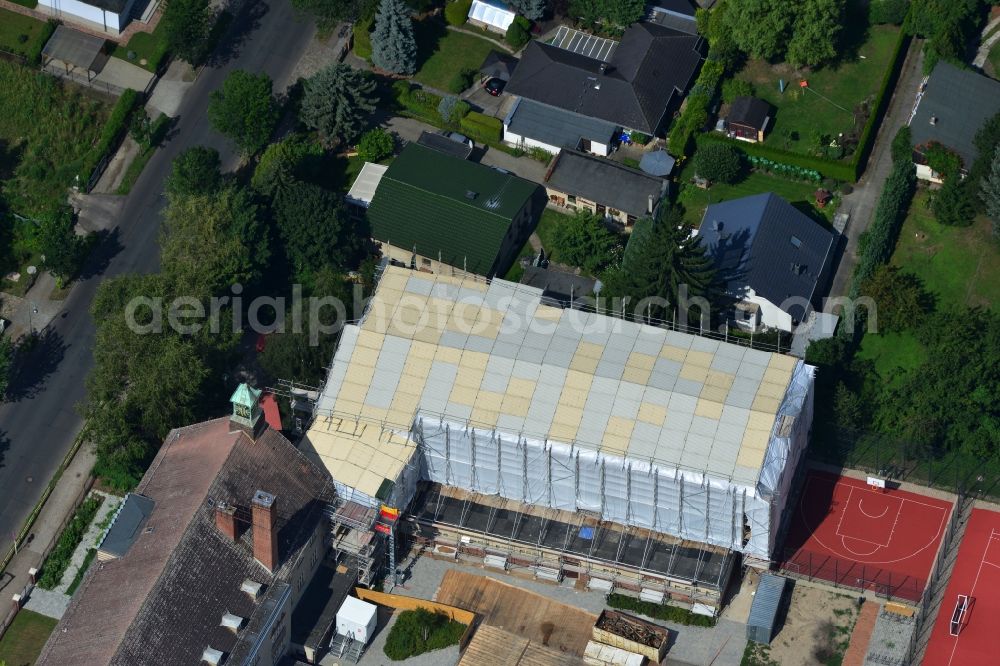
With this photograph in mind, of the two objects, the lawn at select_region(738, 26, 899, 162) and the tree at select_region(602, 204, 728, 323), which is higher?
the lawn at select_region(738, 26, 899, 162)

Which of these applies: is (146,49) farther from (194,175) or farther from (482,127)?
(482,127)

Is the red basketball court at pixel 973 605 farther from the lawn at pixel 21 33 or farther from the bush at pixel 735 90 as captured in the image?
the lawn at pixel 21 33

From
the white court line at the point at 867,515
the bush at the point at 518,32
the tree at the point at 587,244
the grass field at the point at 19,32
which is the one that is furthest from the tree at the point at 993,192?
the grass field at the point at 19,32

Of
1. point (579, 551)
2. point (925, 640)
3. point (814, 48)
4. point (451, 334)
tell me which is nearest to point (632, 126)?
point (814, 48)

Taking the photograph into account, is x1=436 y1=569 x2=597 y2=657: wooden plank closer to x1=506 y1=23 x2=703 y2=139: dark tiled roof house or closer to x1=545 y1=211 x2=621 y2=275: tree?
x1=545 y1=211 x2=621 y2=275: tree

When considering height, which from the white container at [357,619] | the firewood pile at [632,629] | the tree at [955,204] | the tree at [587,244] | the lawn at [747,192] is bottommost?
the white container at [357,619]

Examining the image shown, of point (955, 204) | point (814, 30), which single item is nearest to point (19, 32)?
point (814, 30)

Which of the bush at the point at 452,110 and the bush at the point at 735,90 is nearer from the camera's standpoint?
the bush at the point at 735,90

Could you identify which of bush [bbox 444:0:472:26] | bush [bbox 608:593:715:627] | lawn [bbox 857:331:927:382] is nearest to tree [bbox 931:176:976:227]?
lawn [bbox 857:331:927:382]
